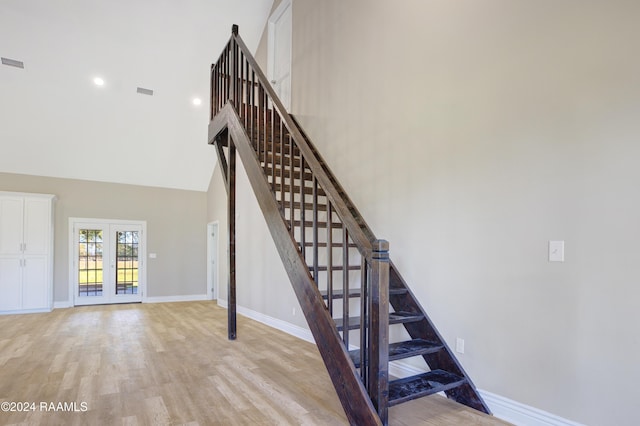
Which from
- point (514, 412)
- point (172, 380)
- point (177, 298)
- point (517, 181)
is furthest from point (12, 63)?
point (514, 412)

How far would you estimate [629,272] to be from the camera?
1.88 metres

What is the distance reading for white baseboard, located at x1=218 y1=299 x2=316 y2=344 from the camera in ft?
14.6

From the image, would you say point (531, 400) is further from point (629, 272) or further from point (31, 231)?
point (31, 231)

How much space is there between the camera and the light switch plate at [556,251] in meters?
2.13

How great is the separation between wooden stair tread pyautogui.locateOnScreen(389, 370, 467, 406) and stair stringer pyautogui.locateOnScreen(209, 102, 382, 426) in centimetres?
21

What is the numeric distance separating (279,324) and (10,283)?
205 inches

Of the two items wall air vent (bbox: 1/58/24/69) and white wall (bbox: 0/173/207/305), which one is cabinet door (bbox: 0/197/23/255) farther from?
wall air vent (bbox: 1/58/24/69)

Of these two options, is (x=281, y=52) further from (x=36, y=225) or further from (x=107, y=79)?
(x=36, y=225)

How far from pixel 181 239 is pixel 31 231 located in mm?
2790

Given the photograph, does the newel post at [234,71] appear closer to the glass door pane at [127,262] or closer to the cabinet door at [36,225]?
the cabinet door at [36,225]

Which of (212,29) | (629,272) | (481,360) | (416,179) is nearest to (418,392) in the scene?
(481,360)

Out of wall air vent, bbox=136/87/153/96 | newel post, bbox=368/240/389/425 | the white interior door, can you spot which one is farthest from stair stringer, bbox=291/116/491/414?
wall air vent, bbox=136/87/153/96

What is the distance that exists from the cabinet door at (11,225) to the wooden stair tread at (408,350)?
7025mm

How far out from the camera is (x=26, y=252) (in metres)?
6.57
